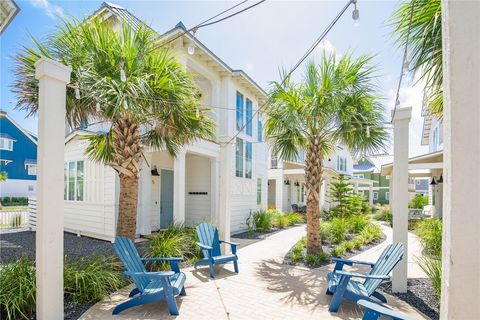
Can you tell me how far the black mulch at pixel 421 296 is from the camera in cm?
445

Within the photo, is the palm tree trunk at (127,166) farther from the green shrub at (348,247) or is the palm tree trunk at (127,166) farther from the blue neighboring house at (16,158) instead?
the blue neighboring house at (16,158)

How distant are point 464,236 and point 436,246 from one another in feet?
24.5

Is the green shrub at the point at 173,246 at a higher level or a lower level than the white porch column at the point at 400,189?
lower

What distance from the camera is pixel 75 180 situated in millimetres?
10922

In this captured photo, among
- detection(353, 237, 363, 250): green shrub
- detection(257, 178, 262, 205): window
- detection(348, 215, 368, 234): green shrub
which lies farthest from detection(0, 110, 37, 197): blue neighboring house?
detection(353, 237, 363, 250): green shrub

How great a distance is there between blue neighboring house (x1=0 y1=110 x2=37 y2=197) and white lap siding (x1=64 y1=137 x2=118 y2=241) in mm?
22640

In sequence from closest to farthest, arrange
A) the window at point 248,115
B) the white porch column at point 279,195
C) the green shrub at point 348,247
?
1. the green shrub at point 348,247
2. the window at point 248,115
3. the white porch column at point 279,195

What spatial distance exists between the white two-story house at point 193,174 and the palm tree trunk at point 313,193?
201 centimetres

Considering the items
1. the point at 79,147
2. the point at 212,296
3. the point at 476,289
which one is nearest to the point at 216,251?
the point at 212,296

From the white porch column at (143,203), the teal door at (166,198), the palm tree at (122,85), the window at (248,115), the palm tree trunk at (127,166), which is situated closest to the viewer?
Answer: the palm tree at (122,85)

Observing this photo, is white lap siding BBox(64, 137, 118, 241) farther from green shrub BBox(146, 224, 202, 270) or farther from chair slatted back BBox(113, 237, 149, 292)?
chair slatted back BBox(113, 237, 149, 292)

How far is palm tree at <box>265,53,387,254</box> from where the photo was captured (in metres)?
6.94

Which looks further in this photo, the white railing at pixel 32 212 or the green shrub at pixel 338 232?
the white railing at pixel 32 212

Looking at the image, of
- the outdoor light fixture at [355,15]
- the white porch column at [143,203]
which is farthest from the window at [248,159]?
the outdoor light fixture at [355,15]
